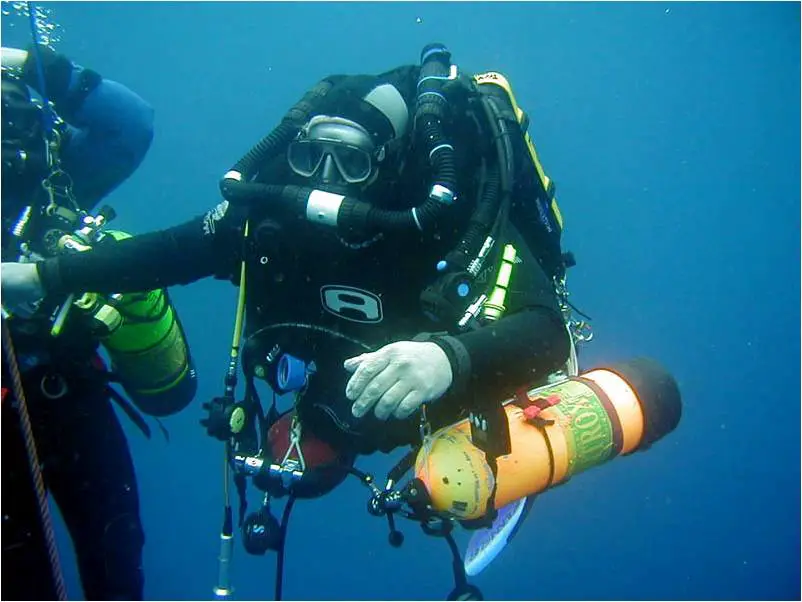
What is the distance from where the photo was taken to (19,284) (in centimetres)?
291

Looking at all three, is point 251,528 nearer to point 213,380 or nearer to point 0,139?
point 0,139

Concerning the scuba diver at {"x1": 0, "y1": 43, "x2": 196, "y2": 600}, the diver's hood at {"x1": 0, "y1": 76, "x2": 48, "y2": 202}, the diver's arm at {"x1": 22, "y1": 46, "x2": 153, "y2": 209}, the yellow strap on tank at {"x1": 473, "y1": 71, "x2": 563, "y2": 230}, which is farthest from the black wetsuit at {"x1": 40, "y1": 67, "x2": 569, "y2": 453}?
the diver's arm at {"x1": 22, "y1": 46, "x2": 153, "y2": 209}

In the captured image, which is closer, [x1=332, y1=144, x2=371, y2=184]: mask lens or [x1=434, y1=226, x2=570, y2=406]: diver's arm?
[x1=434, y1=226, x2=570, y2=406]: diver's arm

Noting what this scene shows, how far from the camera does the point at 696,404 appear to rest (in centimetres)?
1681

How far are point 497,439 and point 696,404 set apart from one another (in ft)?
55.4

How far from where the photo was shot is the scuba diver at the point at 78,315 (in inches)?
125

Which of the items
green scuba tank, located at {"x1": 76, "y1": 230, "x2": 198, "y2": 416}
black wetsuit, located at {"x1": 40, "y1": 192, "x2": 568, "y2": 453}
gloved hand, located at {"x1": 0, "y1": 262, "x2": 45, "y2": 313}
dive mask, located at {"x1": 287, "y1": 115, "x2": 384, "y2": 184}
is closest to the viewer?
black wetsuit, located at {"x1": 40, "y1": 192, "x2": 568, "y2": 453}

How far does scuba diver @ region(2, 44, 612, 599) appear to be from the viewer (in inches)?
94.9

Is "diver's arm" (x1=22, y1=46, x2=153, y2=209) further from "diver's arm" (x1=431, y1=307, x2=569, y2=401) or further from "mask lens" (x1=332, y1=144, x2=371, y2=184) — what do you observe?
"diver's arm" (x1=431, y1=307, x2=569, y2=401)

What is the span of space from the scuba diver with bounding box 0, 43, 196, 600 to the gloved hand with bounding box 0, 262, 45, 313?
90 mm

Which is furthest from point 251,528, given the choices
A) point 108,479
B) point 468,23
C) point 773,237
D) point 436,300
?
point 773,237

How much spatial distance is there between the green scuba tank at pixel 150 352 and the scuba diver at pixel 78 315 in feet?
0.04

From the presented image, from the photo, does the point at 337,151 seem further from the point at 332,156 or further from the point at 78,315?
the point at 78,315

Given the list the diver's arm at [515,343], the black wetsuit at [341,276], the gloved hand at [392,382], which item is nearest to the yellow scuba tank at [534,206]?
the black wetsuit at [341,276]
